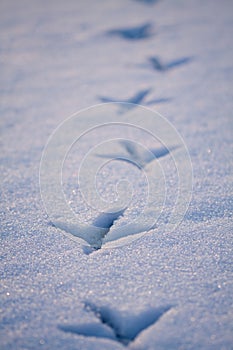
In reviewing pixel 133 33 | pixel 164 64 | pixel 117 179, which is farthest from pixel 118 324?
pixel 133 33

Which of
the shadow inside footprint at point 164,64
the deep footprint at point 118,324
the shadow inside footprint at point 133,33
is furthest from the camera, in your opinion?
the shadow inside footprint at point 133,33

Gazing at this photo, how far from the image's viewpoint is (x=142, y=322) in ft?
2.82

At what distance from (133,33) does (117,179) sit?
49.3 inches

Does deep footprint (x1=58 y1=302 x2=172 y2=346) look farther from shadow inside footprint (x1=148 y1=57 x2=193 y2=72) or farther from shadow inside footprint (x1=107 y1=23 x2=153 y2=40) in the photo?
shadow inside footprint (x1=107 y1=23 x2=153 y2=40)

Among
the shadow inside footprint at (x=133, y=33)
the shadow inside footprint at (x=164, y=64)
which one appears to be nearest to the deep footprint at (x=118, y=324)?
the shadow inside footprint at (x=164, y=64)

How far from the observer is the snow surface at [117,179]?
0.86 metres

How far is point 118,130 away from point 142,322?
85 centimetres

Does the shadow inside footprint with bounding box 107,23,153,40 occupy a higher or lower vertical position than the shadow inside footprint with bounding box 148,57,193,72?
higher

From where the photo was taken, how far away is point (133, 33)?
2254 millimetres

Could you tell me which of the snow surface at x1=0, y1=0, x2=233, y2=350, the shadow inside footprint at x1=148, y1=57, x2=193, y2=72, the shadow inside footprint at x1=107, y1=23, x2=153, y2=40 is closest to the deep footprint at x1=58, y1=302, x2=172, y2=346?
the snow surface at x1=0, y1=0, x2=233, y2=350

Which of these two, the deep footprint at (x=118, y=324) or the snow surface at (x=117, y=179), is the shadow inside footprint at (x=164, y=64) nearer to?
the snow surface at (x=117, y=179)

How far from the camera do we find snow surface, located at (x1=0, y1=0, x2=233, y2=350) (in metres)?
0.86

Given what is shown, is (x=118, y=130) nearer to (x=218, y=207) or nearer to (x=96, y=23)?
(x=218, y=207)

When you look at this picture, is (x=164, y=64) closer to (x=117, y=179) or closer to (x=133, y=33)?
(x=133, y=33)
